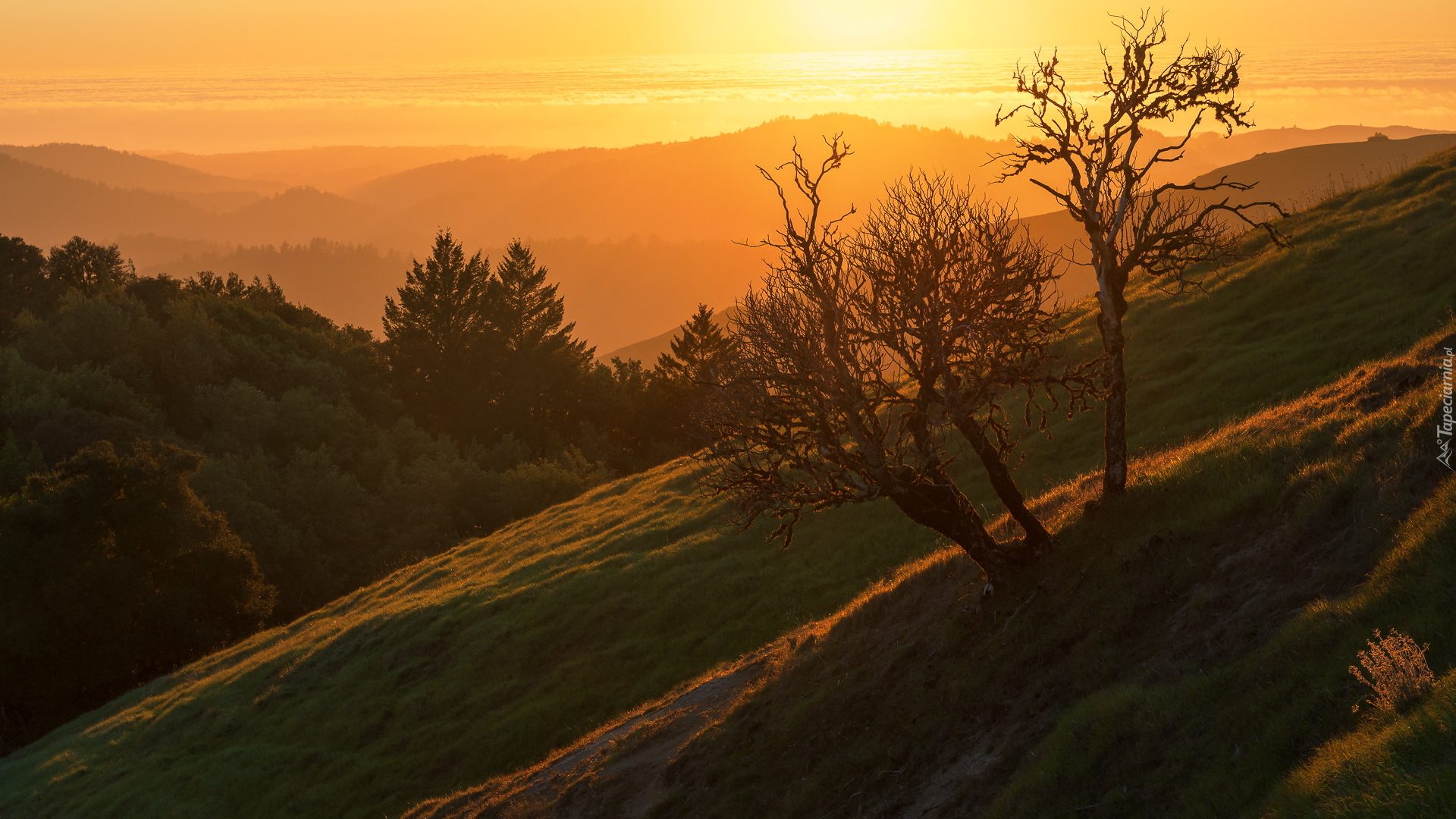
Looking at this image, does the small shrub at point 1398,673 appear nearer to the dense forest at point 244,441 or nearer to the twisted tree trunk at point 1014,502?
the twisted tree trunk at point 1014,502

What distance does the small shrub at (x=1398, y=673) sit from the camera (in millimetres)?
8039

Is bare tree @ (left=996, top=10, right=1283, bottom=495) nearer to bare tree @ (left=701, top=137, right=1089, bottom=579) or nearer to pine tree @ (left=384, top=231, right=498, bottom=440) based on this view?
bare tree @ (left=701, top=137, right=1089, bottom=579)

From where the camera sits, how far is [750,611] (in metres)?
28.0

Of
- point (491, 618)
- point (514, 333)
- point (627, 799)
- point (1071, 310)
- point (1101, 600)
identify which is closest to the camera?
point (1101, 600)

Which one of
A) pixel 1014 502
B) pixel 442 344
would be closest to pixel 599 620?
pixel 1014 502

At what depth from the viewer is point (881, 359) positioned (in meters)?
15.3

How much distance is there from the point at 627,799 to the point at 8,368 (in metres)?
80.0

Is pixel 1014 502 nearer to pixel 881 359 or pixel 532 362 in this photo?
pixel 881 359

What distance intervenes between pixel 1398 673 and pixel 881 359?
8.50 m

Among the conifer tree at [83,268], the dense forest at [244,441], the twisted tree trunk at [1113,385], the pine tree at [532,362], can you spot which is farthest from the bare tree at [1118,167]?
the conifer tree at [83,268]

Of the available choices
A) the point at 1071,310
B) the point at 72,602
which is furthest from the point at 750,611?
the point at 72,602

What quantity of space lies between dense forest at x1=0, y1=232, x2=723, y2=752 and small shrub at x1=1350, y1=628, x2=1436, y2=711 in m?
24.2

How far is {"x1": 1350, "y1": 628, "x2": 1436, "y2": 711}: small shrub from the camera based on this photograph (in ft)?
26.4

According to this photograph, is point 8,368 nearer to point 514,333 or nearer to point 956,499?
point 514,333
